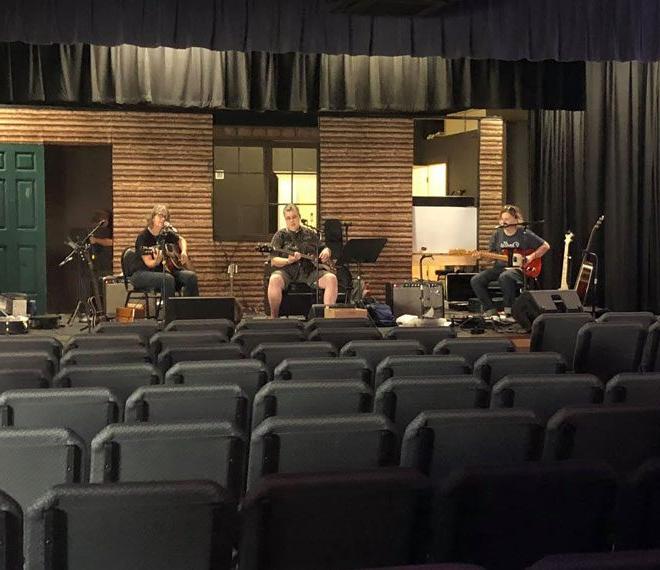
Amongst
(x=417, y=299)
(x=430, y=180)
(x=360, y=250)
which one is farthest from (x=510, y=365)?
(x=430, y=180)

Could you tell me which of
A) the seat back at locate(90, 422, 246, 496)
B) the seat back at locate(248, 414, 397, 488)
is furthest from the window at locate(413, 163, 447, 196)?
the seat back at locate(90, 422, 246, 496)

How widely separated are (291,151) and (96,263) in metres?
2.93

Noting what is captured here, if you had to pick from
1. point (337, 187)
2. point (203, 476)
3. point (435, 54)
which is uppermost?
point (435, 54)

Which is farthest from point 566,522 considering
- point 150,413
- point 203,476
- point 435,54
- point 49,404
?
point 435,54

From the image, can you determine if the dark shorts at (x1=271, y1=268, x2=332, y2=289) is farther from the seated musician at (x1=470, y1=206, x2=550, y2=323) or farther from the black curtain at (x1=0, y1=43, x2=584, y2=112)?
the seated musician at (x1=470, y1=206, x2=550, y2=323)

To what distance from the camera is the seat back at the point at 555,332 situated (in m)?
6.07

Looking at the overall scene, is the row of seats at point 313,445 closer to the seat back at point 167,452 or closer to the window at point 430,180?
the seat back at point 167,452

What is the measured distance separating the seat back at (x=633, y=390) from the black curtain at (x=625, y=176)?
6871 mm

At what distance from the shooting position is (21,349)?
5.35 metres

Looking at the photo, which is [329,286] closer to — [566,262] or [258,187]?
[258,187]

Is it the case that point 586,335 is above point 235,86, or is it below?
below

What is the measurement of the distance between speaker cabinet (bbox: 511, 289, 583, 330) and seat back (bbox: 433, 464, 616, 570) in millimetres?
6587

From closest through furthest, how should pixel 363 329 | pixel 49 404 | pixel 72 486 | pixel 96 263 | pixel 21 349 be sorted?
1. pixel 72 486
2. pixel 49 404
3. pixel 21 349
4. pixel 363 329
5. pixel 96 263

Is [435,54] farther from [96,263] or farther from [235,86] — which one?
[96,263]
